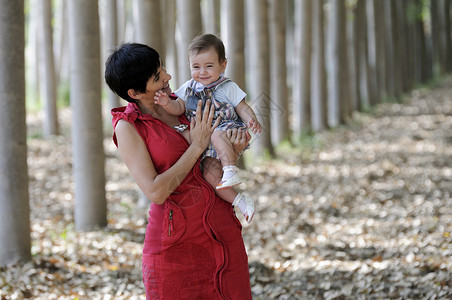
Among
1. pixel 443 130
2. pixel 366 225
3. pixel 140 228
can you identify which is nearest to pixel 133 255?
pixel 140 228

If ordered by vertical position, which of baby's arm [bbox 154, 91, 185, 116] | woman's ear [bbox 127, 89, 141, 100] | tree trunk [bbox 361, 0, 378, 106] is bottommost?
baby's arm [bbox 154, 91, 185, 116]

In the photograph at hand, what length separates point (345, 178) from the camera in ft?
32.1

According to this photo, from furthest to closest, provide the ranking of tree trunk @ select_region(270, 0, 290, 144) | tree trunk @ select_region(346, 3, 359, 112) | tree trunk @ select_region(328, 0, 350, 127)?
tree trunk @ select_region(346, 3, 359, 112) → tree trunk @ select_region(328, 0, 350, 127) → tree trunk @ select_region(270, 0, 290, 144)

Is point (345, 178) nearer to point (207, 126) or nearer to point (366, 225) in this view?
point (366, 225)

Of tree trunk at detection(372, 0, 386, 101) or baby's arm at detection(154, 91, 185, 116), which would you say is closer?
baby's arm at detection(154, 91, 185, 116)

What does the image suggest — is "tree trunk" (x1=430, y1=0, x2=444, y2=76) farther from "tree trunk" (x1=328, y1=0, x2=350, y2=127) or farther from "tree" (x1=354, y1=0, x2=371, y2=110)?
"tree trunk" (x1=328, y1=0, x2=350, y2=127)

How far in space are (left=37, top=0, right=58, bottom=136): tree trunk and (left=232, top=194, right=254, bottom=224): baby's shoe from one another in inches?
407

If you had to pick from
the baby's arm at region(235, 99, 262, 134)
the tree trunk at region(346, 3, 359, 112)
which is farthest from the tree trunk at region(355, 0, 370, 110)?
the baby's arm at region(235, 99, 262, 134)

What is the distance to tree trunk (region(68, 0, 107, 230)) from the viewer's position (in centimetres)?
635

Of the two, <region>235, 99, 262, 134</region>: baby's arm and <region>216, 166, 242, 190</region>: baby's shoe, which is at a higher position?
<region>235, 99, 262, 134</region>: baby's arm

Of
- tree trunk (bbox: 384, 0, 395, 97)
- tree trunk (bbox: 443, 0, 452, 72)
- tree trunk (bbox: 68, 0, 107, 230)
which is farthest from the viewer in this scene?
tree trunk (bbox: 443, 0, 452, 72)

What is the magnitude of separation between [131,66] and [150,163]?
46 centimetres

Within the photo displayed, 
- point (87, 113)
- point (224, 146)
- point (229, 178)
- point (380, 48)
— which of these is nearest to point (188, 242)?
point (229, 178)

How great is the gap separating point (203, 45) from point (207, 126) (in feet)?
1.27
